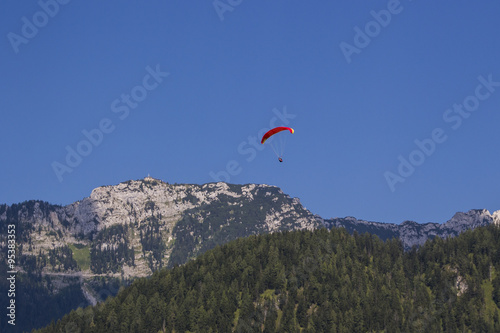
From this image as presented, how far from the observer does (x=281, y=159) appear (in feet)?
561

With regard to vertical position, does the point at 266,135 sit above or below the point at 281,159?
above

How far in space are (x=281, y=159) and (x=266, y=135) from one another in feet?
84.0

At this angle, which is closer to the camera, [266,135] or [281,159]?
[281,159]

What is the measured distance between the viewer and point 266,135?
641 ft
